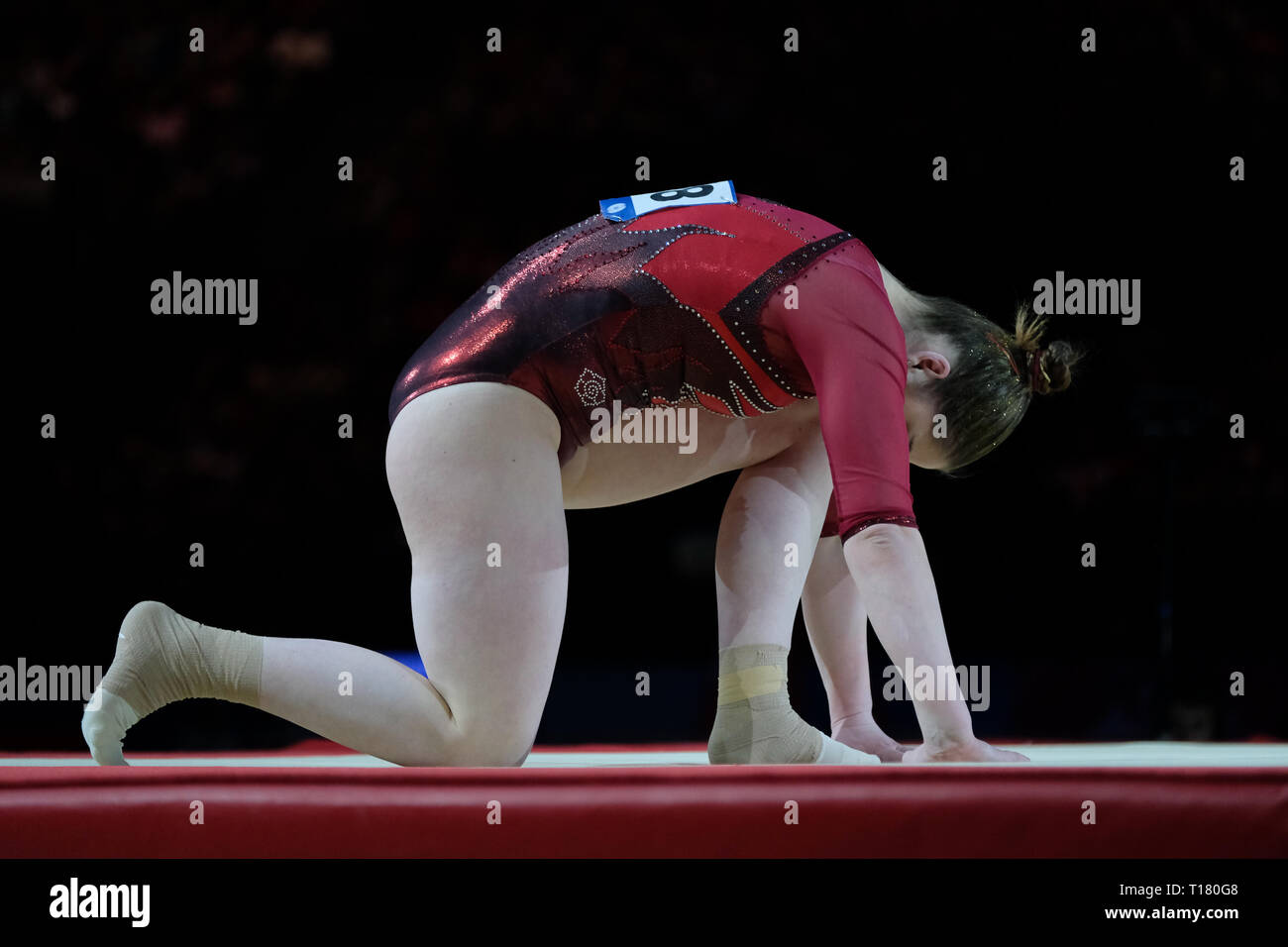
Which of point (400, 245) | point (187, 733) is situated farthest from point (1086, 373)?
point (187, 733)

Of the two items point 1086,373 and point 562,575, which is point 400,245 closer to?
point 1086,373

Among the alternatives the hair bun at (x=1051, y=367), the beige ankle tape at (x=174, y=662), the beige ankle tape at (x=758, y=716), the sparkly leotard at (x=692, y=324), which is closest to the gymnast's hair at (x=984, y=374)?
the hair bun at (x=1051, y=367)

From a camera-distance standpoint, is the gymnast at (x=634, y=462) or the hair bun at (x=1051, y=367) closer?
the gymnast at (x=634, y=462)

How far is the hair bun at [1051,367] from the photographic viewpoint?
1297mm

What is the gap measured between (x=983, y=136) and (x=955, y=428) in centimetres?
135

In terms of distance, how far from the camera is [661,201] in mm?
1194

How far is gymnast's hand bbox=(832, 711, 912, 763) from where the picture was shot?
1.30 metres

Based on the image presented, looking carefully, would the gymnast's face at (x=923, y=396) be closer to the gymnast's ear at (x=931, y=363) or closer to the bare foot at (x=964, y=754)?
the gymnast's ear at (x=931, y=363)

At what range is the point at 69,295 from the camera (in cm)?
238

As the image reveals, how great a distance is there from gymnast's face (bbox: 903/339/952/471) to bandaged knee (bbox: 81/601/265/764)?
61 cm

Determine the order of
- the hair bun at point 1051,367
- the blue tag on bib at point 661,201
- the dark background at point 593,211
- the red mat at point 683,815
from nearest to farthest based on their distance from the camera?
the red mat at point 683,815 → the blue tag on bib at point 661,201 → the hair bun at point 1051,367 → the dark background at point 593,211

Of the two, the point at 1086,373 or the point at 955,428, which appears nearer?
the point at 955,428

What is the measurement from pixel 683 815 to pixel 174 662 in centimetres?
44

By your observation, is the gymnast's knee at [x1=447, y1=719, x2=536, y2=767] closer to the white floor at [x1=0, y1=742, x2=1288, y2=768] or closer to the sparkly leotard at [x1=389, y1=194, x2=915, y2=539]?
the white floor at [x1=0, y1=742, x2=1288, y2=768]
